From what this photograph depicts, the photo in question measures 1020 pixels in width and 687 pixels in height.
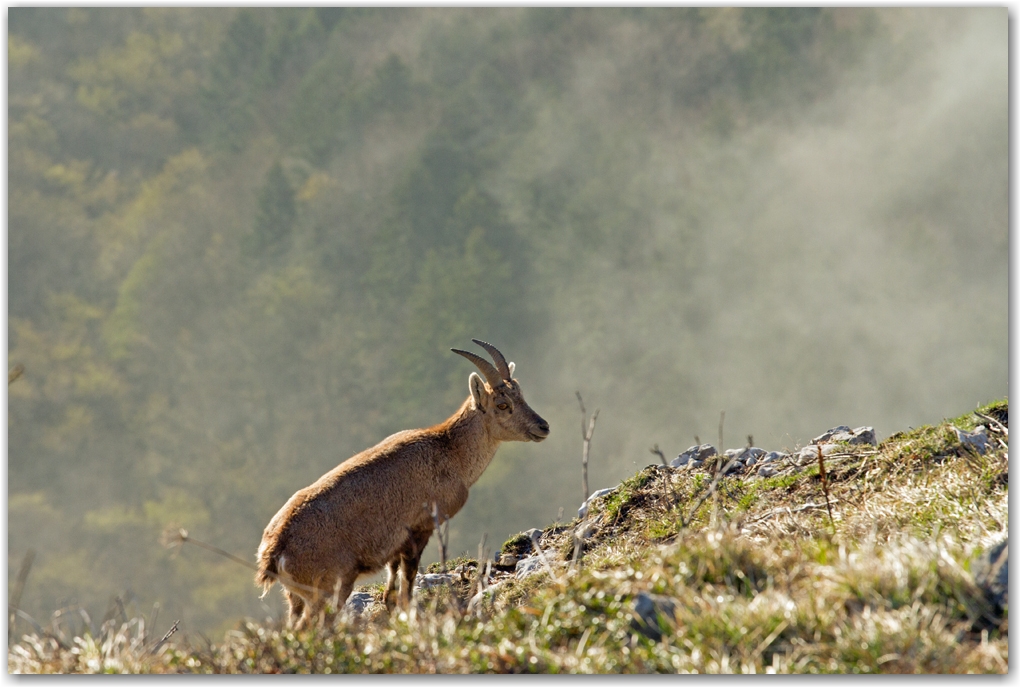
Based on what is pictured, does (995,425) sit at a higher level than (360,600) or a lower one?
higher

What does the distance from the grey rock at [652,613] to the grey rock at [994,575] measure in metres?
1.73

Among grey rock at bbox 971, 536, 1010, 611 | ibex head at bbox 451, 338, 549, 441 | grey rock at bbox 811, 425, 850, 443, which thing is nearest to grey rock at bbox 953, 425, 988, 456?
grey rock at bbox 811, 425, 850, 443

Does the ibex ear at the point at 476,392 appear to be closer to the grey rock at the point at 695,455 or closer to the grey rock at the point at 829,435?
the grey rock at the point at 695,455

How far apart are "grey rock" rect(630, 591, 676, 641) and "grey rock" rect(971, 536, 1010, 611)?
1735 millimetres

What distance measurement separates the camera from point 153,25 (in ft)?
303

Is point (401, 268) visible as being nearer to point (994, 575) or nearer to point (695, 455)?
point (695, 455)

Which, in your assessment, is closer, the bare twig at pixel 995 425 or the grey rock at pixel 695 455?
the bare twig at pixel 995 425

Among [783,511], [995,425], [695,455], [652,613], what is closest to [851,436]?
[995,425]

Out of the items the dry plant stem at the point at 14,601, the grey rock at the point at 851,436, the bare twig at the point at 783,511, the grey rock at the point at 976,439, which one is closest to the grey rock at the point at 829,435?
the grey rock at the point at 851,436

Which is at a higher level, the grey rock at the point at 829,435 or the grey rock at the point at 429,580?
the grey rock at the point at 829,435

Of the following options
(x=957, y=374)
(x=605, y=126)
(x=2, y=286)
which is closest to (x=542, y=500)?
(x=957, y=374)

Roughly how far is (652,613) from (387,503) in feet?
12.8

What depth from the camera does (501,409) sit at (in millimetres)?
10875

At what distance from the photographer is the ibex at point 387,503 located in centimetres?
830
